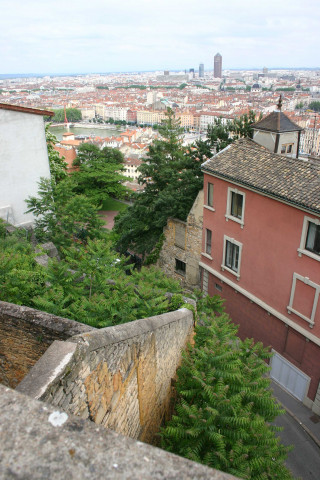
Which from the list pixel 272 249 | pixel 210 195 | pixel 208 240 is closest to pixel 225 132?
pixel 210 195

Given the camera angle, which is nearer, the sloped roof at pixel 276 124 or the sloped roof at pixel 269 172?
the sloped roof at pixel 269 172

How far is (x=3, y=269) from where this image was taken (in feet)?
27.2

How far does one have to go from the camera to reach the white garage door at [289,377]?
45.8 feet

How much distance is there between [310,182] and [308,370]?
23.0ft

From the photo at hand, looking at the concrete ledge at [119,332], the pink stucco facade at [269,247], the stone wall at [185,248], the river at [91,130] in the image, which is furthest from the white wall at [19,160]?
the river at [91,130]

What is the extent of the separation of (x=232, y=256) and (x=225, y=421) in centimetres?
1080

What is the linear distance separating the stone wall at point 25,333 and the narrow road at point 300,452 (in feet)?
31.5

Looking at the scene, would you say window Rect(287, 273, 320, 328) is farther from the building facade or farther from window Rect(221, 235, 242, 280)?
the building facade

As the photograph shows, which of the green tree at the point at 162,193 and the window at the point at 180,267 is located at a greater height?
the green tree at the point at 162,193

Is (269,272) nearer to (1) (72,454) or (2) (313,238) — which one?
(2) (313,238)

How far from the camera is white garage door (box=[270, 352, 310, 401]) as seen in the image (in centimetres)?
1395

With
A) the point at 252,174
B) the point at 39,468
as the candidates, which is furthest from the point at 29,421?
the point at 252,174

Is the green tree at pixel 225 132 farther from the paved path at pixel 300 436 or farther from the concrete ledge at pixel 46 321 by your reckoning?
the concrete ledge at pixel 46 321

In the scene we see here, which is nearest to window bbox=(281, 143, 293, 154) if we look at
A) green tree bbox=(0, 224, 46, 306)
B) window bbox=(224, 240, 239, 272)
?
window bbox=(224, 240, 239, 272)
